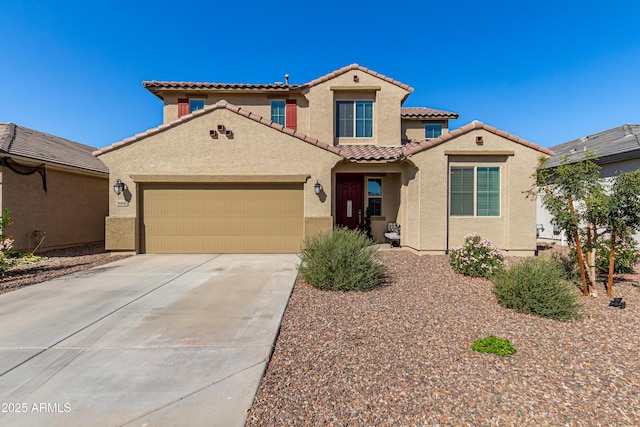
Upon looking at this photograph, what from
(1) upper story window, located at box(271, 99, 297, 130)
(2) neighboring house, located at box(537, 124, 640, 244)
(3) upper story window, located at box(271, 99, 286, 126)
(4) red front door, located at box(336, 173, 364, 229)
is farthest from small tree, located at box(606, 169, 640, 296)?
(3) upper story window, located at box(271, 99, 286, 126)

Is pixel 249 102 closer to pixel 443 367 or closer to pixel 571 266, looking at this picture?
pixel 571 266

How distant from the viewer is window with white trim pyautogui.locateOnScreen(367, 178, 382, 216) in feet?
41.4

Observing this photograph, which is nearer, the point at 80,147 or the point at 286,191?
the point at 286,191

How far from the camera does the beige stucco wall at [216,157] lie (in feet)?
34.1

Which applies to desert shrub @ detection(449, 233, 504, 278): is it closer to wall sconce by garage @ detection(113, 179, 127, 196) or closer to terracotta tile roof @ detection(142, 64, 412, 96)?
terracotta tile roof @ detection(142, 64, 412, 96)

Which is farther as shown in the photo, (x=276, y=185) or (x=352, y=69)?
(x=352, y=69)

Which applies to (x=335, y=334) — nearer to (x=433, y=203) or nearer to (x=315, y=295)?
(x=315, y=295)

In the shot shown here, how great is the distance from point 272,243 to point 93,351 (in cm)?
725

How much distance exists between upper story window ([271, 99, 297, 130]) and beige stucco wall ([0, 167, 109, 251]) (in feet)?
27.5

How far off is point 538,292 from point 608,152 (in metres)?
10.0

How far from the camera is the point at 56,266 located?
8836 mm

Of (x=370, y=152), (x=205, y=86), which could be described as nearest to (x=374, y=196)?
(x=370, y=152)

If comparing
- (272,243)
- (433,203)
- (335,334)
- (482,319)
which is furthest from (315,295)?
(433,203)

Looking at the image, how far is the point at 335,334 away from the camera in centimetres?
409
